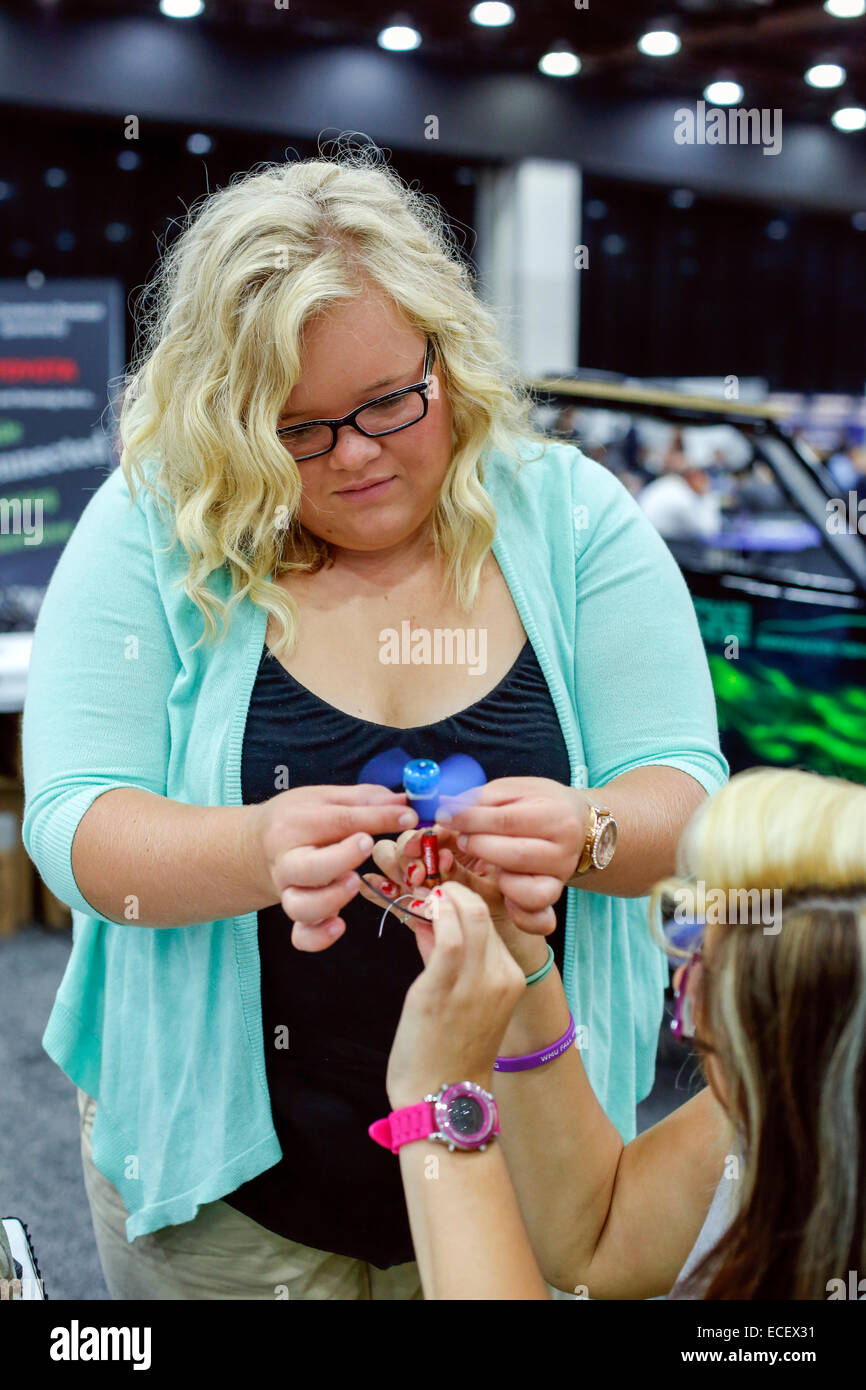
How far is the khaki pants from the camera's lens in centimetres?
119

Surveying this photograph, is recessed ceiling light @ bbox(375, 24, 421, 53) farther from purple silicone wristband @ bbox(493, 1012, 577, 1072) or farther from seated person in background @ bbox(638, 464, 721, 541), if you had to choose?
purple silicone wristband @ bbox(493, 1012, 577, 1072)

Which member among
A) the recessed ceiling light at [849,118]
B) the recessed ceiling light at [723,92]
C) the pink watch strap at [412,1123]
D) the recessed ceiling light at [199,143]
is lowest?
the pink watch strap at [412,1123]

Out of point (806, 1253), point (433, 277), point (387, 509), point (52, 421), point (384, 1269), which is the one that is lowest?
point (384, 1269)

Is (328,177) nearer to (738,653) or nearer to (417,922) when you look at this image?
(417,922)

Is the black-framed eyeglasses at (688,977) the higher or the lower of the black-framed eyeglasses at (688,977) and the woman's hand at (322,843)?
the lower

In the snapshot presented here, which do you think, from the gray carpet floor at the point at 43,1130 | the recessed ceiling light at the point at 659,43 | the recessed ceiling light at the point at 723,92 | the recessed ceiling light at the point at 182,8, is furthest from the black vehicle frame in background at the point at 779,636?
the recessed ceiling light at the point at 723,92

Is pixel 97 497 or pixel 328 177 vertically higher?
pixel 328 177

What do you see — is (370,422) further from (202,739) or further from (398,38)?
(398,38)

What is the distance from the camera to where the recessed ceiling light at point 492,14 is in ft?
19.2

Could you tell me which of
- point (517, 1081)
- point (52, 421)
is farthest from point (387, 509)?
point (52, 421)

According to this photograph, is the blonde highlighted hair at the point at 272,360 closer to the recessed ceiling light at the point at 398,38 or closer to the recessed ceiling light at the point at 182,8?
the recessed ceiling light at the point at 182,8

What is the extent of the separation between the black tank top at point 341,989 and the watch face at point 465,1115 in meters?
0.25

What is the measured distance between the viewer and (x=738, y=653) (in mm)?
3211
